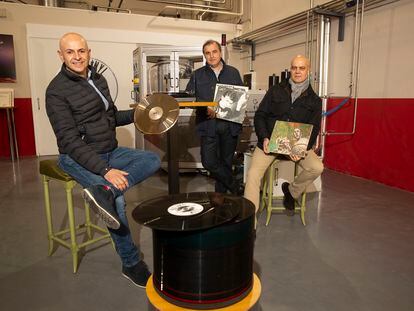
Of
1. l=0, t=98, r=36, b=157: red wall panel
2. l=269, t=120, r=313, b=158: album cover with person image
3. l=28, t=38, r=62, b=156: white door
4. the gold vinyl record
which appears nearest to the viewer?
the gold vinyl record

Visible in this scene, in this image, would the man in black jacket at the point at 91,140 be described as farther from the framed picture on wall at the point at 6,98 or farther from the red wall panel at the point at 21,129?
the red wall panel at the point at 21,129

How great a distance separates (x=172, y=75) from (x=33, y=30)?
2728mm

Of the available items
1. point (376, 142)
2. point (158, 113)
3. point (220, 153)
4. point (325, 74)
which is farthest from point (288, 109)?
point (325, 74)

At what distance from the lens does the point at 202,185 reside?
12.8ft

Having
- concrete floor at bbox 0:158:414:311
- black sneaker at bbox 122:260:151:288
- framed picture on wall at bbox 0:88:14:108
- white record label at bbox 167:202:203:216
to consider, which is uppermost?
framed picture on wall at bbox 0:88:14:108

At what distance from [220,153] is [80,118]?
151 centimetres

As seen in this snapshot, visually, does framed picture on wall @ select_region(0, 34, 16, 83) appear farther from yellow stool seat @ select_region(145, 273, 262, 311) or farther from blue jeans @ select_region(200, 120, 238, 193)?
yellow stool seat @ select_region(145, 273, 262, 311)

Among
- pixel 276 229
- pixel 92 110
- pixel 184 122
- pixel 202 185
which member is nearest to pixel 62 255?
pixel 92 110

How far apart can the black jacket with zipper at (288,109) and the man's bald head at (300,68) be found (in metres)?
0.10

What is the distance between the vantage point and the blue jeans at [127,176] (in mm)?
1739

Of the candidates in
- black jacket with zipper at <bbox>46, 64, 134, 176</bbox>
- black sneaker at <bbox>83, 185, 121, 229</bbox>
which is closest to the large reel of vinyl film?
black sneaker at <bbox>83, 185, 121, 229</bbox>

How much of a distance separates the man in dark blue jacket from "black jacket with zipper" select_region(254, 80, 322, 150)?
33cm

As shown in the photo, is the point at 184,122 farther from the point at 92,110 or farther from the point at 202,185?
the point at 92,110

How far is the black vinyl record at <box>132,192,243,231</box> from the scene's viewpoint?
117cm
